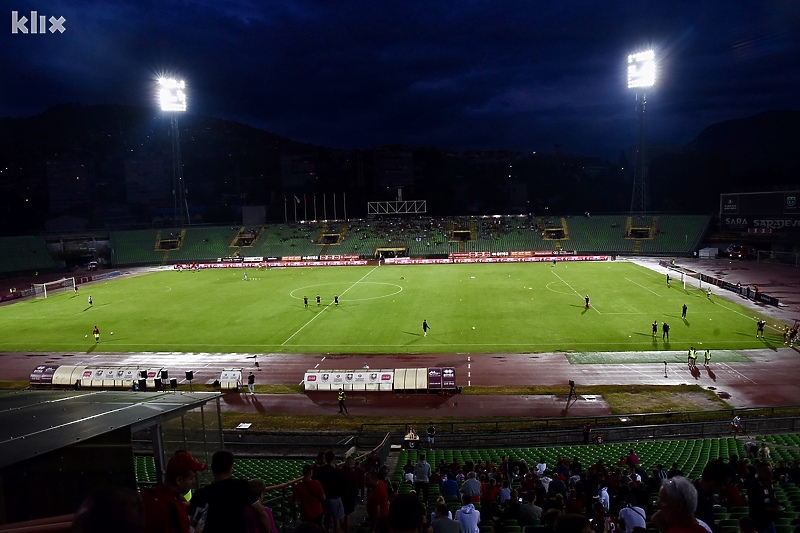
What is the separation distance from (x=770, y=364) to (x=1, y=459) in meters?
34.6

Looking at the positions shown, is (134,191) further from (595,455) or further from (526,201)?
(595,455)

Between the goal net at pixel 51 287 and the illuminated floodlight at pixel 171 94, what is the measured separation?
32.8 metres

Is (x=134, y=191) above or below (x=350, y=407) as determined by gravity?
above

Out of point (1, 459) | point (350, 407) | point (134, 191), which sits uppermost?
point (134, 191)

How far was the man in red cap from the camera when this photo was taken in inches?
187

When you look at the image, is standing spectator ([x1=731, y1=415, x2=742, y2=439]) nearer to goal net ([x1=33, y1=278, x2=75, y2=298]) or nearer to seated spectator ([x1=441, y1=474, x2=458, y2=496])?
seated spectator ([x1=441, y1=474, x2=458, y2=496])

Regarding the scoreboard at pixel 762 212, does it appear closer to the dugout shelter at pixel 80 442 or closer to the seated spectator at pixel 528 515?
the seated spectator at pixel 528 515

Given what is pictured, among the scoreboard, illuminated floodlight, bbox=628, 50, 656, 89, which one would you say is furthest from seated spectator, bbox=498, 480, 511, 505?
illuminated floodlight, bbox=628, 50, 656, 89

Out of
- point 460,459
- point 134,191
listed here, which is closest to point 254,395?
point 460,459

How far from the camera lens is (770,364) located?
1158 inches

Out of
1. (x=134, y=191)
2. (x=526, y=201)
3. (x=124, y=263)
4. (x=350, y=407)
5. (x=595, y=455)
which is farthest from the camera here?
(x=526, y=201)

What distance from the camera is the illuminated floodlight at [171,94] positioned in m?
84.6

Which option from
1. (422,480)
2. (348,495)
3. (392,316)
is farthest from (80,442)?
(392,316)

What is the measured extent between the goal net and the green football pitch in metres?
2.62
